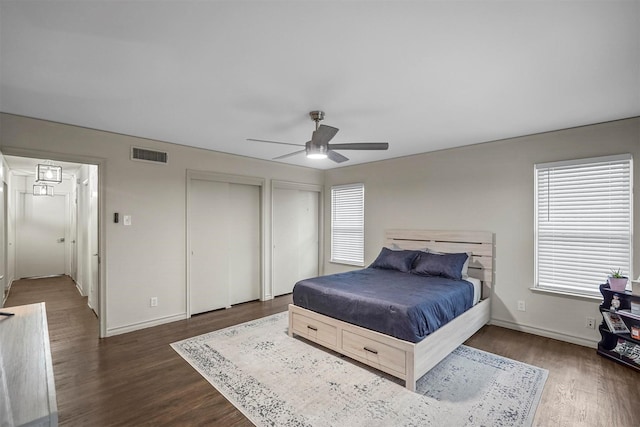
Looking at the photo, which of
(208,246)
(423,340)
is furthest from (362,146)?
(208,246)

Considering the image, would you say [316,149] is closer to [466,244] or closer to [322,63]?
[322,63]

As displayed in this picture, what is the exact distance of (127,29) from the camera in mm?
1675

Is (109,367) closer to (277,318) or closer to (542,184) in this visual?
(277,318)

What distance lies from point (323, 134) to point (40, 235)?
27.2 feet

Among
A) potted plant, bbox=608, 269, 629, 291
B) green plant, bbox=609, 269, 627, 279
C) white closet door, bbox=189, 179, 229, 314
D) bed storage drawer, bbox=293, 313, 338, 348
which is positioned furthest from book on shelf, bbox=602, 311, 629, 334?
white closet door, bbox=189, 179, 229, 314

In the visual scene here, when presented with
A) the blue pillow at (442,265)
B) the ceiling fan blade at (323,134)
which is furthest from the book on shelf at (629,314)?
the ceiling fan blade at (323,134)

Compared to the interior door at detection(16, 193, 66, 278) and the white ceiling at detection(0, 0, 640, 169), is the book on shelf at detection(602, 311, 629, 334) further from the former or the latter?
the interior door at detection(16, 193, 66, 278)

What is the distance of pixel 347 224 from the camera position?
19.4 ft

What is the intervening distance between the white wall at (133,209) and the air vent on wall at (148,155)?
6 cm

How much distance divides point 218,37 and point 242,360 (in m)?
2.81

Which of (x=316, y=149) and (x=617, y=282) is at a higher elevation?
(x=316, y=149)

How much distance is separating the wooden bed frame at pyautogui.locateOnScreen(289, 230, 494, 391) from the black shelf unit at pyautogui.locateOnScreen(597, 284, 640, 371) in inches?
44.4

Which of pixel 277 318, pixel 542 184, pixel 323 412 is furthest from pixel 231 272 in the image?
pixel 542 184

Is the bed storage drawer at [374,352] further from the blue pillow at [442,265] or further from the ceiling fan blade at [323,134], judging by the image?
the ceiling fan blade at [323,134]
